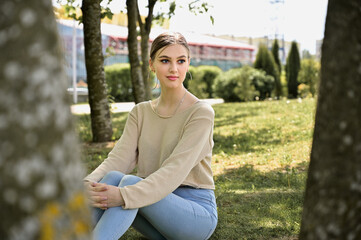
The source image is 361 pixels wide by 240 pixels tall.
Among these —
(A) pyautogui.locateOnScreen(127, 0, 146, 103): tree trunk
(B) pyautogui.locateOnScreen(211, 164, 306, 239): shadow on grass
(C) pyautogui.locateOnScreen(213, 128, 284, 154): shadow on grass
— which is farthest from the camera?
(A) pyautogui.locateOnScreen(127, 0, 146, 103): tree trunk

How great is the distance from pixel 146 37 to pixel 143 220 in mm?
8295

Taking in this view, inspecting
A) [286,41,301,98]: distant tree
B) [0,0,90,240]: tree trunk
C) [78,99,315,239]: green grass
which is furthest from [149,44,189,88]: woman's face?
[286,41,301,98]: distant tree

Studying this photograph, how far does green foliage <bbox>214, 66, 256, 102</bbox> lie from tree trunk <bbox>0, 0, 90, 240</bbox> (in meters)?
16.7

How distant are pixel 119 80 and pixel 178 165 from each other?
60.3 feet

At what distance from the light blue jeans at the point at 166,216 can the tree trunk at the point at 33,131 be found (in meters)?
1.50

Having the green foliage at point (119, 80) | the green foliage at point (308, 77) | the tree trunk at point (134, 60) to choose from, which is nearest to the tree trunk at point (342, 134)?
the tree trunk at point (134, 60)

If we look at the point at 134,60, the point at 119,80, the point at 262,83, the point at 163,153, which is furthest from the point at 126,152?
the point at 119,80

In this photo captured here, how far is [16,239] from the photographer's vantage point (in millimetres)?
1045

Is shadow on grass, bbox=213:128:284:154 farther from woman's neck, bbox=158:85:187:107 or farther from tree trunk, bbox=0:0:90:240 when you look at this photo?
tree trunk, bbox=0:0:90:240

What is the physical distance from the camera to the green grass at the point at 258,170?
3.67 m

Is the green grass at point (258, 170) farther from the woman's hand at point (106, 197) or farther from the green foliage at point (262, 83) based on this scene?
the green foliage at point (262, 83)

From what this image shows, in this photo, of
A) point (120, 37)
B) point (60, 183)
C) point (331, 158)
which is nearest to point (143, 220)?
point (331, 158)

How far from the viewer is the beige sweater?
107 inches

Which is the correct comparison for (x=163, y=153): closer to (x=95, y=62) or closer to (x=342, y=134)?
(x=342, y=134)
